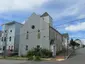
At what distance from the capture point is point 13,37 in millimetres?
50781

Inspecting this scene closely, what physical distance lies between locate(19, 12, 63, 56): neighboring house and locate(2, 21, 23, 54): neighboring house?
698cm

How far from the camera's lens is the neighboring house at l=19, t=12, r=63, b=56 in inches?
1608

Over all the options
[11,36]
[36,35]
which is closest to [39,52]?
[36,35]

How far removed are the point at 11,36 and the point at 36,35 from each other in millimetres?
12019

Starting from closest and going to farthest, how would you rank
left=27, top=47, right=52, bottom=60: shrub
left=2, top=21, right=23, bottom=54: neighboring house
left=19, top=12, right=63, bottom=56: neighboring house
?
1. left=27, top=47, right=52, bottom=60: shrub
2. left=19, top=12, right=63, bottom=56: neighboring house
3. left=2, top=21, right=23, bottom=54: neighboring house

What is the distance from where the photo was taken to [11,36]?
169 feet

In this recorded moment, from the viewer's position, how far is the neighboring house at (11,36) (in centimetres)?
5029

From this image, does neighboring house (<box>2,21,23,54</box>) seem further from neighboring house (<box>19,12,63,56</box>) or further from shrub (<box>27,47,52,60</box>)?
shrub (<box>27,47,52,60</box>)

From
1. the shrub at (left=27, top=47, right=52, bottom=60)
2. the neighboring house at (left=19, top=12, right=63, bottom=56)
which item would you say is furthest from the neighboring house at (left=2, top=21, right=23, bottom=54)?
the shrub at (left=27, top=47, right=52, bottom=60)

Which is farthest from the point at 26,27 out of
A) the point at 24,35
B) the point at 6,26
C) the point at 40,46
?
the point at 6,26

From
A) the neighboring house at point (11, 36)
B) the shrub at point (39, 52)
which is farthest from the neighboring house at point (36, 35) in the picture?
the neighboring house at point (11, 36)

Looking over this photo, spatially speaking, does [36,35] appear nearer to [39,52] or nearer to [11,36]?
[39,52]

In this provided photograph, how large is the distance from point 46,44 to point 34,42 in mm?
3474

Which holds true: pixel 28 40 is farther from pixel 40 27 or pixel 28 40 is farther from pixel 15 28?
pixel 15 28
